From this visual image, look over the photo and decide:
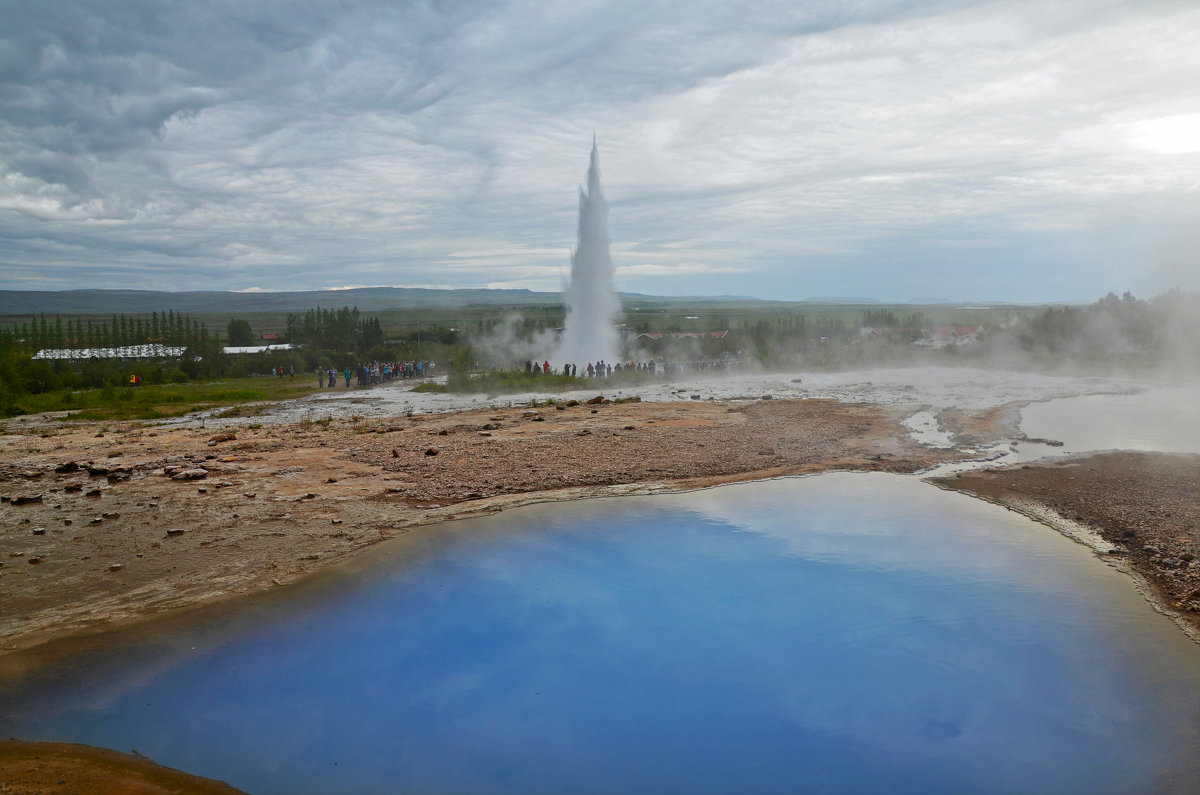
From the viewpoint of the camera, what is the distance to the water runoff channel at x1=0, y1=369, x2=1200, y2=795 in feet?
15.8

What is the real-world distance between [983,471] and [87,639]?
41.5 ft

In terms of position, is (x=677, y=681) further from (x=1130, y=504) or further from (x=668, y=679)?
(x=1130, y=504)

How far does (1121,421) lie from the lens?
18641 millimetres

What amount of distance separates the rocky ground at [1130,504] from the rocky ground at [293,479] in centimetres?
186

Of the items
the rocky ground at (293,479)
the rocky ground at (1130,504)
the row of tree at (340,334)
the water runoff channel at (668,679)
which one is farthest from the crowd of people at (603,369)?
the water runoff channel at (668,679)

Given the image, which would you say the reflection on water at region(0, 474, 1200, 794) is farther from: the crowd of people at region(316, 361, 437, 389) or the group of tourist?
the crowd of people at region(316, 361, 437, 389)

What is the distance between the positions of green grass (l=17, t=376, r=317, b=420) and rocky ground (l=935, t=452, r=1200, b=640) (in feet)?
71.8

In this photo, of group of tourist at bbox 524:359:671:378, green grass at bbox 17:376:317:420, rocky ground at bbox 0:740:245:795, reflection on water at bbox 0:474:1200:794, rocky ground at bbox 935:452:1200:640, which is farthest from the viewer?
group of tourist at bbox 524:359:671:378

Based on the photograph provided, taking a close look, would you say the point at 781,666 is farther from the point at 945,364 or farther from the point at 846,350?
the point at 846,350

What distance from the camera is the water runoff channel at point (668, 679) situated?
4.80 metres

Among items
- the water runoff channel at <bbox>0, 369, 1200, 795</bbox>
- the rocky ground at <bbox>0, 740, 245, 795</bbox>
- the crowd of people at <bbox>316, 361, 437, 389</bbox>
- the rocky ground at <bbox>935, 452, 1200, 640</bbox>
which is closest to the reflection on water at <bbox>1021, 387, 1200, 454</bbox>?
the rocky ground at <bbox>935, 452, 1200, 640</bbox>

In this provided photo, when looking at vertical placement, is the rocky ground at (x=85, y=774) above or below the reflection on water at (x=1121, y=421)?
below

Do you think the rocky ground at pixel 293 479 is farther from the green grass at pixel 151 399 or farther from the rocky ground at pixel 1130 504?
the green grass at pixel 151 399

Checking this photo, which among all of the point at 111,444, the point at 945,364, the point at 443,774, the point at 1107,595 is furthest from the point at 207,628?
the point at 945,364
